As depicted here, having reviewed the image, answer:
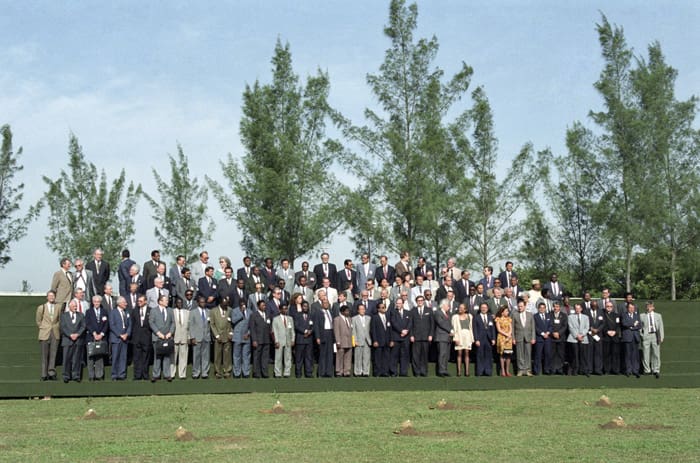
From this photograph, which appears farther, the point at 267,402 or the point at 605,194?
the point at 605,194

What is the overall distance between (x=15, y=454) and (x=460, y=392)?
33.7ft

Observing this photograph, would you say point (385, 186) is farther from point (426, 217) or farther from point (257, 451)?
point (257, 451)

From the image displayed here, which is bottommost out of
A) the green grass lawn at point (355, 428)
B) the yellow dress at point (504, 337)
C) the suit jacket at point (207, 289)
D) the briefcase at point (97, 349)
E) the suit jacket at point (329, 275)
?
the green grass lawn at point (355, 428)

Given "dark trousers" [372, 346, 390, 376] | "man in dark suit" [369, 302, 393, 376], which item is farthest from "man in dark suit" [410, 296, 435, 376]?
"dark trousers" [372, 346, 390, 376]

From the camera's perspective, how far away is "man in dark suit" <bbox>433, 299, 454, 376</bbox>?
19.1m

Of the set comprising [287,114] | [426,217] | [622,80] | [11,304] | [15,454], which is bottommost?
[15,454]

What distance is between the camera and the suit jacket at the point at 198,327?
18.2 meters

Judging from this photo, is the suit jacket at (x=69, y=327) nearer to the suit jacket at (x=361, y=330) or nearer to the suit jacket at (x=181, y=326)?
the suit jacket at (x=181, y=326)

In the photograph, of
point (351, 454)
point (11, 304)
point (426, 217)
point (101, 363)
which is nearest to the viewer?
point (351, 454)

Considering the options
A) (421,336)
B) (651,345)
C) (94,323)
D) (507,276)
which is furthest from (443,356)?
(94,323)

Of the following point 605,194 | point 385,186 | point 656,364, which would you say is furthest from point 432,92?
point 656,364

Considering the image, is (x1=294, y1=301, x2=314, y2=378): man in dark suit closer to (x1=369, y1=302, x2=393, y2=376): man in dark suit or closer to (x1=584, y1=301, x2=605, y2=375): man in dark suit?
(x1=369, y1=302, x2=393, y2=376): man in dark suit

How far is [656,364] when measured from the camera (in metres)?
20.6

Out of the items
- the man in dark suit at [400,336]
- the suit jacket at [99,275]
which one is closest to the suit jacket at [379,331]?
the man in dark suit at [400,336]
